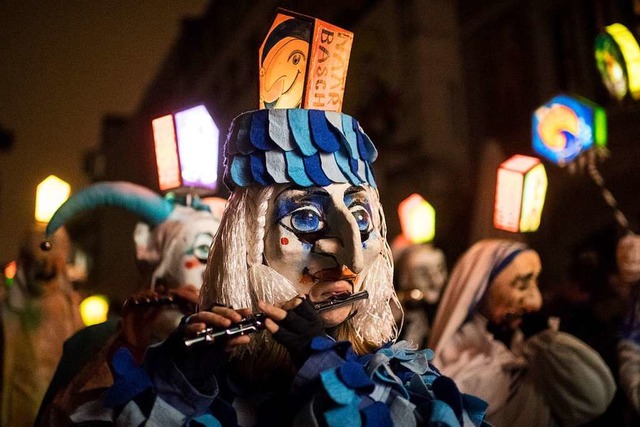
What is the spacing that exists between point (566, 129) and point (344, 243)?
317cm

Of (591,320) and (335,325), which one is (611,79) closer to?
(591,320)

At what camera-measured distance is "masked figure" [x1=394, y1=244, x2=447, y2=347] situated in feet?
13.6

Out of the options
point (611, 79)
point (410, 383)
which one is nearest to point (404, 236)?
point (611, 79)

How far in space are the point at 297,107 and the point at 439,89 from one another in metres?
6.84

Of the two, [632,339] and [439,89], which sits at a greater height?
[439,89]

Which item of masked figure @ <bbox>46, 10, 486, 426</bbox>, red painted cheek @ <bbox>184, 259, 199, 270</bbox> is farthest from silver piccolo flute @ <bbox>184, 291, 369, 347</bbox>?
red painted cheek @ <bbox>184, 259, 199, 270</bbox>

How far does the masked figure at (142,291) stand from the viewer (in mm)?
1872

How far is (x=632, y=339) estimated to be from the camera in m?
2.72

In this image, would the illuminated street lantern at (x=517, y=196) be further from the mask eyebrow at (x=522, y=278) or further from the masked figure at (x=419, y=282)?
the masked figure at (x=419, y=282)

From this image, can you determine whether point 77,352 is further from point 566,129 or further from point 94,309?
point 94,309

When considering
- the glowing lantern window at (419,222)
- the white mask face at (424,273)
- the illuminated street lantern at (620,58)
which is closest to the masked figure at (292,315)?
the white mask face at (424,273)

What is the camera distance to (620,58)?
4496mm

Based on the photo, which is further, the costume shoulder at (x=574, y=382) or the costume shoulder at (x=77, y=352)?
the costume shoulder at (x=574, y=382)

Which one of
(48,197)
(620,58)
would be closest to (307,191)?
(48,197)
